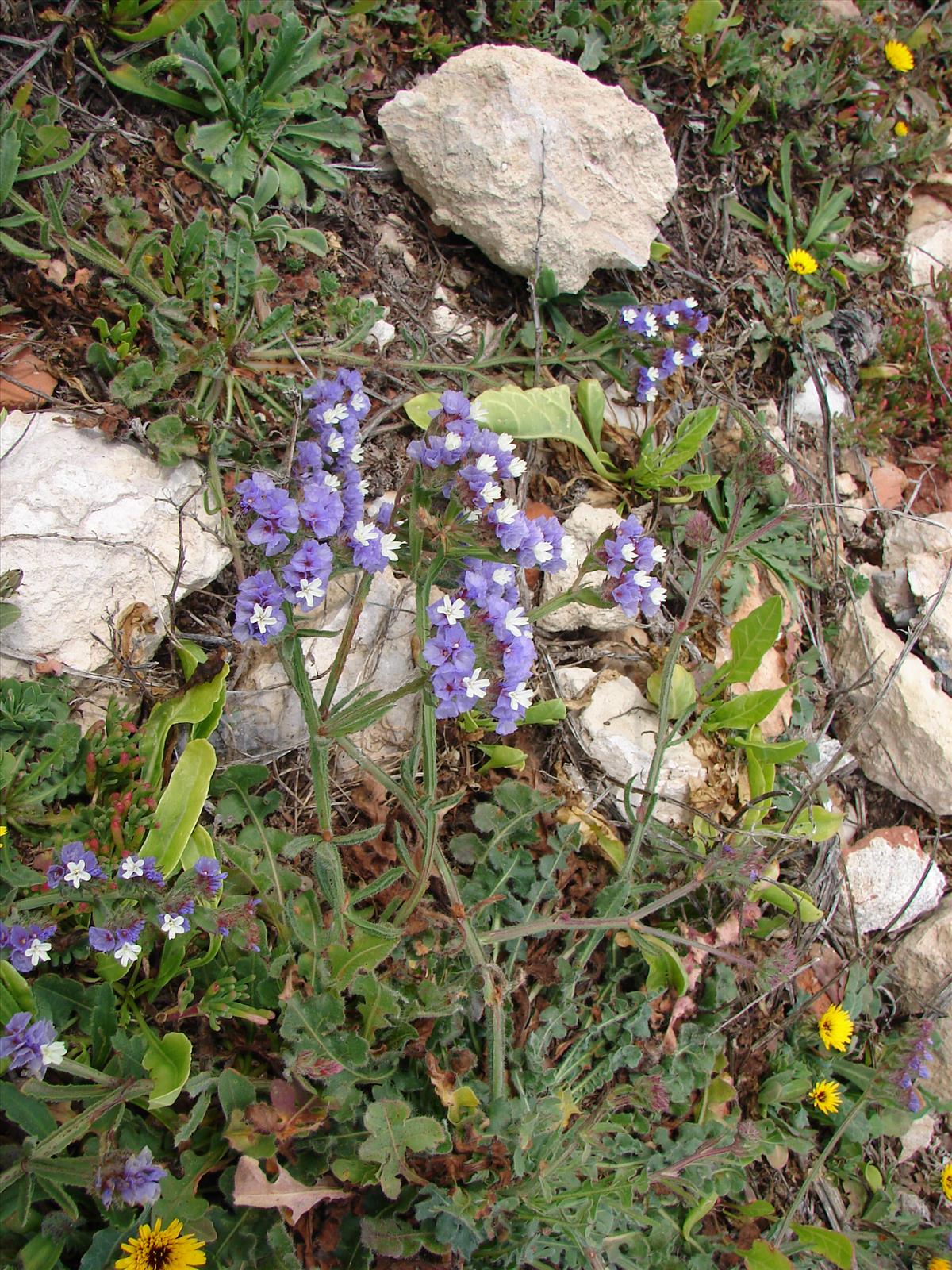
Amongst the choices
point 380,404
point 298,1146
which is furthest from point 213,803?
point 380,404

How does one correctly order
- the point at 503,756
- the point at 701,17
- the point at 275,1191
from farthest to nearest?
the point at 701,17 → the point at 503,756 → the point at 275,1191

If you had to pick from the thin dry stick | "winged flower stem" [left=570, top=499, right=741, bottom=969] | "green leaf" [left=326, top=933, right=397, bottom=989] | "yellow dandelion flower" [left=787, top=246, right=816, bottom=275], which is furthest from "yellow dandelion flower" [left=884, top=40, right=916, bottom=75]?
"green leaf" [left=326, top=933, right=397, bottom=989]

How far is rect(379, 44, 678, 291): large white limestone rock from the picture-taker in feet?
10.8

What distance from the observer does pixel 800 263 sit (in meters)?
4.02

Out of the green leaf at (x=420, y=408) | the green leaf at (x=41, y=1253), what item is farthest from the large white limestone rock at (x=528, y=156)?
the green leaf at (x=41, y=1253)

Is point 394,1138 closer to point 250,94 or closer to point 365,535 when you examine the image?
point 365,535

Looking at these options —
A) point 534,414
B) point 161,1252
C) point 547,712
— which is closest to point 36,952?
point 161,1252

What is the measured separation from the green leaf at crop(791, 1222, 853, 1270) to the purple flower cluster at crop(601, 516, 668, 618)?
6.75 feet

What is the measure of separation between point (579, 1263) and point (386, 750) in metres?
1.42

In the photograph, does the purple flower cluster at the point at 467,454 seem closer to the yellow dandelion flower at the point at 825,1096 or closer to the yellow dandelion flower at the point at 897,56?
the yellow dandelion flower at the point at 825,1096

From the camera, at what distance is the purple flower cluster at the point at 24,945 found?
6.73 ft

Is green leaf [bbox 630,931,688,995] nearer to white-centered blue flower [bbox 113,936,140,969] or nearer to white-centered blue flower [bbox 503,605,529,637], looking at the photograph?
white-centered blue flower [bbox 503,605,529,637]

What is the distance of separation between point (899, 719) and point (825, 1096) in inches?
52.9

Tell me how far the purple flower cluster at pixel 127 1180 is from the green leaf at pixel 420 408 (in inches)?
84.7
